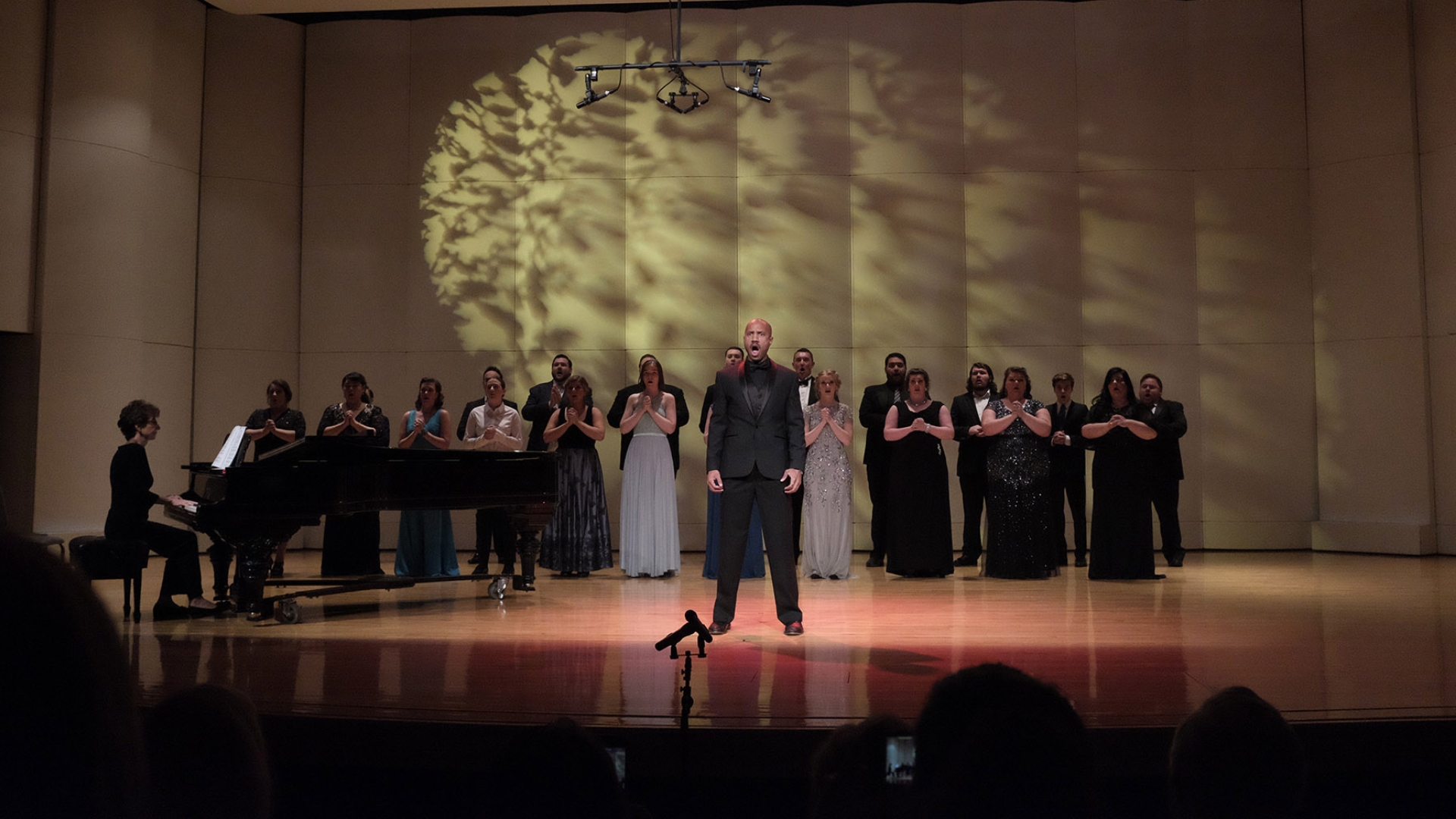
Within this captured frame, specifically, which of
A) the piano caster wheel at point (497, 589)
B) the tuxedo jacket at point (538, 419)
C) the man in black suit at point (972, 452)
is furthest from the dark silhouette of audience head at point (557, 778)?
the man in black suit at point (972, 452)

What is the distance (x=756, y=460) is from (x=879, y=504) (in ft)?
11.8

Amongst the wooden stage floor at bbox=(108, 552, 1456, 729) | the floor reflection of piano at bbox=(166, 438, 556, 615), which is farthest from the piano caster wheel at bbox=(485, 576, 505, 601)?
the floor reflection of piano at bbox=(166, 438, 556, 615)

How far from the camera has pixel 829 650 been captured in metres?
4.57

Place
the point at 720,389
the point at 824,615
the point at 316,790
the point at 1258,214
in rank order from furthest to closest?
the point at 1258,214 → the point at 824,615 → the point at 720,389 → the point at 316,790

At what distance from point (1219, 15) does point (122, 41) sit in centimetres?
892

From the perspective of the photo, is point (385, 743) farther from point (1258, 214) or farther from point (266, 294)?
point (1258, 214)

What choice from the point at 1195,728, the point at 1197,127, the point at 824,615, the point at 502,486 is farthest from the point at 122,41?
the point at 1195,728

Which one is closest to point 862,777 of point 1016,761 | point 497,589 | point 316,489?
point 1016,761

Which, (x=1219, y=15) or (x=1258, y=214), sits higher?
(x=1219, y=15)

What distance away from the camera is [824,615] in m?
5.76

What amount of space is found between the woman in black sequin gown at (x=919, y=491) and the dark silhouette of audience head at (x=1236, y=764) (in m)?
6.29

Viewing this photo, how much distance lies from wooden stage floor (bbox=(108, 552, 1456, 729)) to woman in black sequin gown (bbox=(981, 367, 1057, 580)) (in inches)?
10.5

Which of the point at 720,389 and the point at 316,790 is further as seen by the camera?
the point at 720,389

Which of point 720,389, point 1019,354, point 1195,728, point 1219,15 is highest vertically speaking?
point 1219,15
